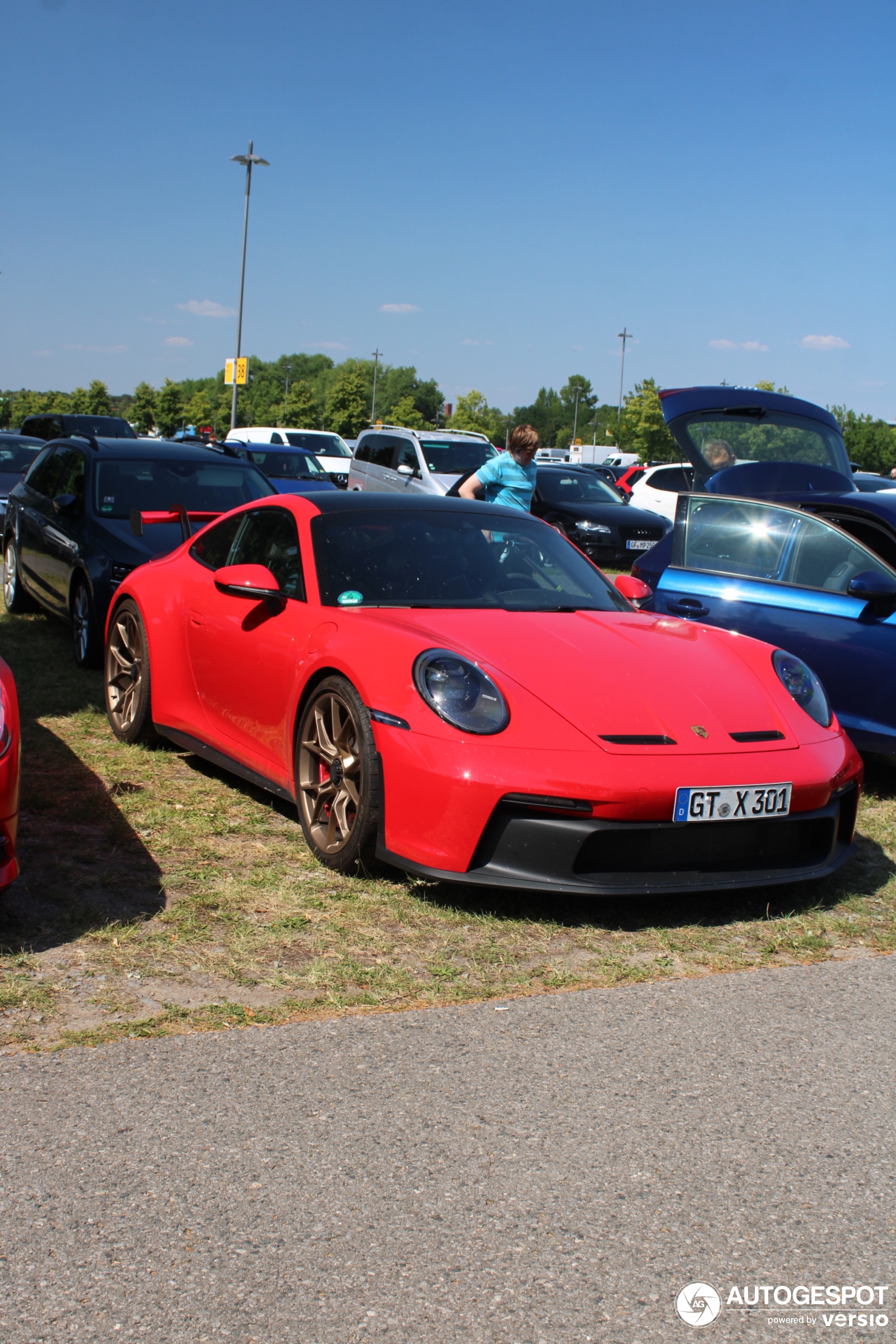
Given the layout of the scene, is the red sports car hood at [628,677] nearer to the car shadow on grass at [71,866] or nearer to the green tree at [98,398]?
the car shadow on grass at [71,866]

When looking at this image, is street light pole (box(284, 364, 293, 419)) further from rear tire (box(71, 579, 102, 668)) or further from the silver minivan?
rear tire (box(71, 579, 102, 668))

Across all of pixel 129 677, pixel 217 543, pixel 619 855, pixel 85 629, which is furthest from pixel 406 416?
pixel 619 855

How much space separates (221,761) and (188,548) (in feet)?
4.15

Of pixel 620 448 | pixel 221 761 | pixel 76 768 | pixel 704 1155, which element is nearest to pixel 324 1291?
pixel 704 1155

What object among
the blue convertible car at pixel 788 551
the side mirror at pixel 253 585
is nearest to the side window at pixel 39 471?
the blue convertible car at pixel 788 551

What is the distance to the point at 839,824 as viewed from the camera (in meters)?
4.31

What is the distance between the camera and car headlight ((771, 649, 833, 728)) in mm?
4496

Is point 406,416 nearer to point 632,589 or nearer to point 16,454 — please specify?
point 16,454

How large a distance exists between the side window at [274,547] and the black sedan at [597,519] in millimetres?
11514

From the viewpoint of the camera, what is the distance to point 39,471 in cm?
966

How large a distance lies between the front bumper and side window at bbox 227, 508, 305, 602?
1.32 m

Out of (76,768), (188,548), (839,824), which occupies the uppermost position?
(188,548)

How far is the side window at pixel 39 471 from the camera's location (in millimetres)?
9484

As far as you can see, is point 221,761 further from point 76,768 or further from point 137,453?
point 137,453
